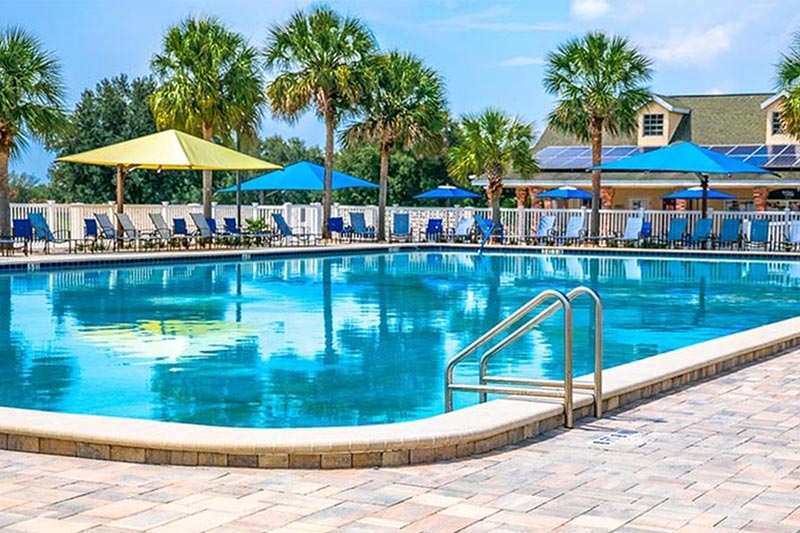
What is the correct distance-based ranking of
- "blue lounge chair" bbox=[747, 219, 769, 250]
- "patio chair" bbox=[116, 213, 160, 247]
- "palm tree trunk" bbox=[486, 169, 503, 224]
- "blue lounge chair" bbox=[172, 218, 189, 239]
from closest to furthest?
"patio chair" bbox=[116, 213, 160, 247], "blue lounge chair" bbox=[172, 218, 189, 239], "blue lounge chair" bbox=[747, 219, 769, 250], "palm tree trunk" bbox=[486, 169, 503, 224]

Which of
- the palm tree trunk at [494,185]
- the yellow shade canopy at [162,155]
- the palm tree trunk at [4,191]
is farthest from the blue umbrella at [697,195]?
the palm tree trunk at [4,191]

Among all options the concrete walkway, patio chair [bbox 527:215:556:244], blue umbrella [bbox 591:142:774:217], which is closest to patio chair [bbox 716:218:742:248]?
blue umbrella [bbox 591:142:774:217]

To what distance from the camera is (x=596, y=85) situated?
32.1 metres

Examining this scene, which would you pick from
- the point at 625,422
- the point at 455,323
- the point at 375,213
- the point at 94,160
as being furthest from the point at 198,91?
the point at 625,422

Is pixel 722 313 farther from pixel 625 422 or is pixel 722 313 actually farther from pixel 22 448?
pixel 22 448

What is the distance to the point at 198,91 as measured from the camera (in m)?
30.6

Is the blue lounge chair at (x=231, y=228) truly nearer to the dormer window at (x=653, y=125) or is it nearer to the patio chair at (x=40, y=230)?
the patio chair at (x=40, y=230)

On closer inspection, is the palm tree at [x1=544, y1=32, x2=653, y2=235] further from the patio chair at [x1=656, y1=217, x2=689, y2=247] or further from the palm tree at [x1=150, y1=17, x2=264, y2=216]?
the palm tree at [x1=150, y1=17, x2=264, y2=216]

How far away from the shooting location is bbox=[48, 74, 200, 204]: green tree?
161ft

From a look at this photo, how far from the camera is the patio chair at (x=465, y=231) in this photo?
32719 millimetres

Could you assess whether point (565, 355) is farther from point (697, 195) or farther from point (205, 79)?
point (697, 195)

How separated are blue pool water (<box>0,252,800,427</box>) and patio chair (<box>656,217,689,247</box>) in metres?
4.74

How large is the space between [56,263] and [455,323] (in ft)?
36.2

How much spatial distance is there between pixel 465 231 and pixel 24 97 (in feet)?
41.2
